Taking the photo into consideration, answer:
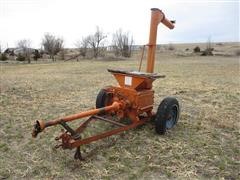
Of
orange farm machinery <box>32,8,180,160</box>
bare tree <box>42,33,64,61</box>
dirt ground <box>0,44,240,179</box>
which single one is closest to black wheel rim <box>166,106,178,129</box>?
orange farm machinery <box>32,8,180,160</box>

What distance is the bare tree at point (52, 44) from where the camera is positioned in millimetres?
42281

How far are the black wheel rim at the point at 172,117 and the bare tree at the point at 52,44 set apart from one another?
37.7 m

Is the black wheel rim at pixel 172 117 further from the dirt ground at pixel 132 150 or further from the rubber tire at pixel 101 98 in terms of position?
the rubber tire at pixel 101 98

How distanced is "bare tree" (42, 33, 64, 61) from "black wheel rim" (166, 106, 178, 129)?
37.7 meters

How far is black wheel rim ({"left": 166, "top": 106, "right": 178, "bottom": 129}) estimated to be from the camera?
514 cm

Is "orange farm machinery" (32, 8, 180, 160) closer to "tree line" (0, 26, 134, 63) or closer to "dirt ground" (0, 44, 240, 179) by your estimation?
"dirt ground" (0, 44, 240, 179)

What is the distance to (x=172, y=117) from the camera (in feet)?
17.2

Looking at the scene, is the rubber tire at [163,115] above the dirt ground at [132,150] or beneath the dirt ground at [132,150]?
above

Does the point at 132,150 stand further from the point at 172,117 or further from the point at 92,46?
the point at 92,46

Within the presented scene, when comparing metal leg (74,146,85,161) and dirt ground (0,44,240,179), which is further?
metal leg (74,146,85,161)

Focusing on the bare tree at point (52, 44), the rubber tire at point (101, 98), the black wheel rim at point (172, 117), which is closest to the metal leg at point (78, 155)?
the rubber tire at point (101, 98)

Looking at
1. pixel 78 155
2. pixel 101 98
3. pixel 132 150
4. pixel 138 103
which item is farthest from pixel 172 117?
pixel 78 155

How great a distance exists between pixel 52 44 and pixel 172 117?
40188mm

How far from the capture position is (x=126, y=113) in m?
4.97
